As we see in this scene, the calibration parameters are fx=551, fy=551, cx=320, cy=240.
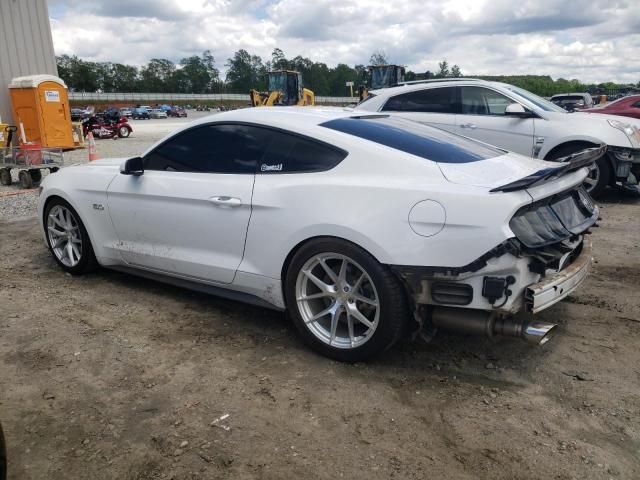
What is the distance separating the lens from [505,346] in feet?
12.0

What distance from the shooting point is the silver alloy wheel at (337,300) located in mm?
3268

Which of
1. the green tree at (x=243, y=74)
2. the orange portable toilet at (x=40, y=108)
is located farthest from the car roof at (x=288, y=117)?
the green tree at (x=243, y=74)

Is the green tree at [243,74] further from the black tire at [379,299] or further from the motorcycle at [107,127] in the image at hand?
the black tire at [379,299]

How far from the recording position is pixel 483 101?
8258 mm

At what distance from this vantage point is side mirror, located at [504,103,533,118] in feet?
25.8

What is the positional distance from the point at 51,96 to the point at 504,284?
14.5 meters

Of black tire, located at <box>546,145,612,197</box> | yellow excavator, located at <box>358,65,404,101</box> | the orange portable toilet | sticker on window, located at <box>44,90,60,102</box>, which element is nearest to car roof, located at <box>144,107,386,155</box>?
black tire, located at <box>546,145,612,197</box>

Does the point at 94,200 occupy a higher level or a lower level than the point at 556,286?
higher

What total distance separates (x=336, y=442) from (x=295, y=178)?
1.65 m

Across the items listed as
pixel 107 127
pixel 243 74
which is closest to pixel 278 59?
pixel 243 74

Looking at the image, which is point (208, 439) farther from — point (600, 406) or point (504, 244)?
point (600, 406)

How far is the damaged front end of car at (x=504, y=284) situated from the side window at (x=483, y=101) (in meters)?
Answer: 5.37

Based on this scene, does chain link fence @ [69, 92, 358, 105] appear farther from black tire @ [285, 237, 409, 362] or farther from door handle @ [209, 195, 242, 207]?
black tire @ [285, 237, 409, 362]

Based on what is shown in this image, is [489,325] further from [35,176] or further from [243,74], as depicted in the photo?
[243,74]
